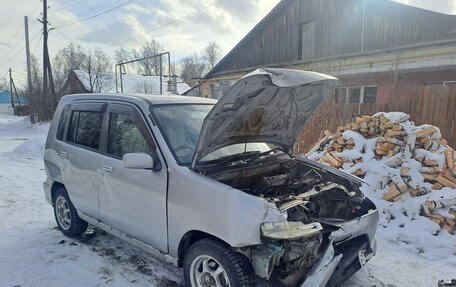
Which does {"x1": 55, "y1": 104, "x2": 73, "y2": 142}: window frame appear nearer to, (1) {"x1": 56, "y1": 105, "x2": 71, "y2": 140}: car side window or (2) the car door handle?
(1) {"x1": 56, "y1": 105, "x2": 71, "y2": 140}: car side window

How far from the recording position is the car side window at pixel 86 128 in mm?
3718

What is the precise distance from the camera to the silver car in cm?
239

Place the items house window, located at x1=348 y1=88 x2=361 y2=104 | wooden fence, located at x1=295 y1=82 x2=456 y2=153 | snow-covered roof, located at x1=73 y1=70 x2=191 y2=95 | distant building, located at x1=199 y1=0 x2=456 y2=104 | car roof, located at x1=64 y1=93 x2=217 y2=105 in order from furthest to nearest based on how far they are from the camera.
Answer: snow-covered roof, located at x1=73 y1=70 x2=191 y2=95 → house window, located at x1=348 y1=88 x2=361 y2=104 → distant building, located at x1=199 y1=0 x2=456 y2=104 → wooden fence, located at x1=295 y1=82 x2=456 y2=153 → car roof, located at x1=64 y1=93 x2=217 y2=105

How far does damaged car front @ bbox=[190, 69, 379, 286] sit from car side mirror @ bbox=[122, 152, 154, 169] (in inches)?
17.4

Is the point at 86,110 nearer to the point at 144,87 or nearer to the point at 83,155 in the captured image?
the point at 83,155

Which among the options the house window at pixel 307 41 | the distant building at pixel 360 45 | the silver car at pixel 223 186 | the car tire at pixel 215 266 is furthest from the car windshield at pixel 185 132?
the house window at pixel 307 41

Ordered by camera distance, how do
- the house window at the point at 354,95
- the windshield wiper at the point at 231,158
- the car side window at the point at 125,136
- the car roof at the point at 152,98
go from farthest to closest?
the house window at the point at 354,95 < the car roof at the point at 152,98 < the car side window at the point at 125,136 < the windshield wiper at the point at 231,158

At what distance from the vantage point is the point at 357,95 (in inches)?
499

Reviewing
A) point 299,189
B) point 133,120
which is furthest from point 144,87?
point 299,189

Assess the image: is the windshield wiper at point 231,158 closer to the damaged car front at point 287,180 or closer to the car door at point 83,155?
the damaged car front at point 287,180

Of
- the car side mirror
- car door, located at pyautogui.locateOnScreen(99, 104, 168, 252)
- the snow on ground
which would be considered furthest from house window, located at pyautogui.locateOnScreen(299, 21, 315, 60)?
the car side mirror

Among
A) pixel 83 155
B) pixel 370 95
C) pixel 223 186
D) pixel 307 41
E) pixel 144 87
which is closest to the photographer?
pixel 223 186

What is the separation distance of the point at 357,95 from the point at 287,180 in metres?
Answer: 10.8

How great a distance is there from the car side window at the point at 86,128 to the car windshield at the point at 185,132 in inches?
37.6
